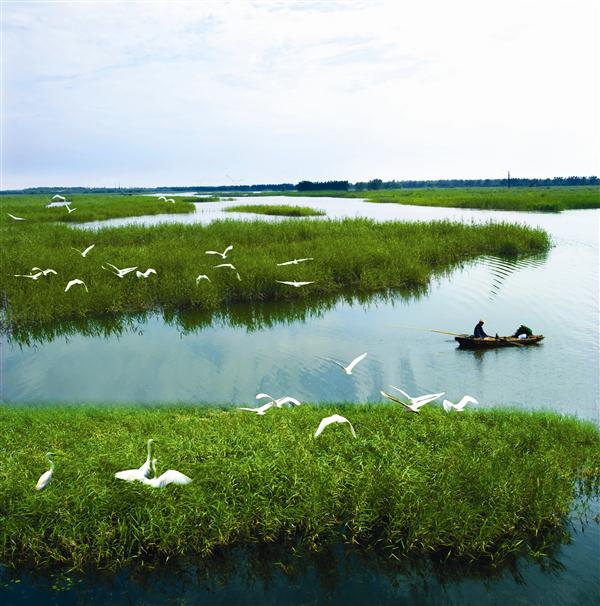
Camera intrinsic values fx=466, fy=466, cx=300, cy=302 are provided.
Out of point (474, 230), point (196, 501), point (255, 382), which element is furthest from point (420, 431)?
point (474, 230)

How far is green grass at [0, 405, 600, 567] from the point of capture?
4.82m

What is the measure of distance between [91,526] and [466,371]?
7.53 metres

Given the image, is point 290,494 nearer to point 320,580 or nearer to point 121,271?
point 320,580

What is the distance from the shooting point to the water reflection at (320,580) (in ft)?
14.7

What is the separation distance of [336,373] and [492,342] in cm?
398

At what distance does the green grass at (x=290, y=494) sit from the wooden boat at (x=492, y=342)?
14.9 ft

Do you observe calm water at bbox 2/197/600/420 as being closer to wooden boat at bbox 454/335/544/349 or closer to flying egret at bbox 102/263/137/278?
wooden boat at bbox 454/335/544/349

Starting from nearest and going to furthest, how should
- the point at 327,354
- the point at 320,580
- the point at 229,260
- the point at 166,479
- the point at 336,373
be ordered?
the point at 320,580 < the point at 166,479 < the point at 336,373 < the point at 327,354 < the point at 229,260

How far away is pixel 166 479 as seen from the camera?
16.1ft

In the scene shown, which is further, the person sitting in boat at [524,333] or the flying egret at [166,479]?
A: the person sitting in boat at [524,333]

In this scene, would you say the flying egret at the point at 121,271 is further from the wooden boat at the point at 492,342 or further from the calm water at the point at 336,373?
the wooden boat at the point at 492,342

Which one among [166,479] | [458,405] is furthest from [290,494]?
[458,405]

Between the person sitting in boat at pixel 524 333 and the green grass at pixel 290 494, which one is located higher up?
the person sitting in boat at pixel 524 333

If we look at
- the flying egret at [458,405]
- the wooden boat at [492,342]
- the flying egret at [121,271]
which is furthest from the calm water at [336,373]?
the flying egret at [121,271]
